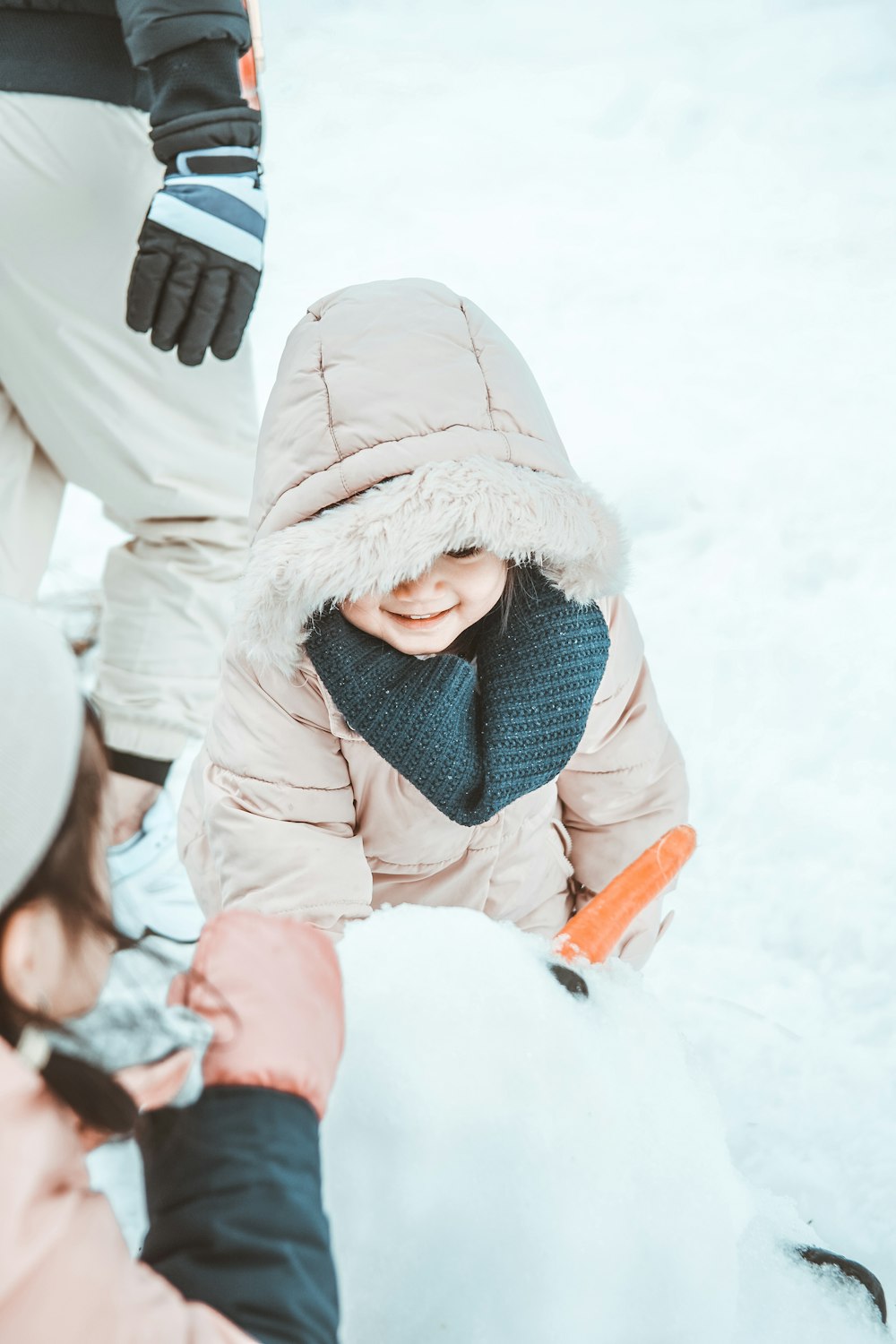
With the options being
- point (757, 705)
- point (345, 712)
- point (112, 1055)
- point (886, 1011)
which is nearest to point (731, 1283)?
point (112, 1055)

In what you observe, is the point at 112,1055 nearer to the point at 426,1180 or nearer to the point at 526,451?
the point at 426,1180

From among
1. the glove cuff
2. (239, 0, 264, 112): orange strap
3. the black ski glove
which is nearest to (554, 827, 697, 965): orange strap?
the black ski glove

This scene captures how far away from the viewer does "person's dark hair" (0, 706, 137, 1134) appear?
548 millimetres

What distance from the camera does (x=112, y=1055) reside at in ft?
1.95

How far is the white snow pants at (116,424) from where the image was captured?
4.23ft

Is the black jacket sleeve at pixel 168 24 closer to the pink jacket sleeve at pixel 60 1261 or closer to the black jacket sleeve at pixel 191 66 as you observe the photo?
the black jacket sleeve at pixel 191 66

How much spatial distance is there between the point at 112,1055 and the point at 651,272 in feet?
7.42

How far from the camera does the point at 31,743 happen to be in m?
0.53

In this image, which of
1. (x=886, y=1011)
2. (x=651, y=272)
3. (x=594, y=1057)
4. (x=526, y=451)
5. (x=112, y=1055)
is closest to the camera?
(x=112, y=1055)

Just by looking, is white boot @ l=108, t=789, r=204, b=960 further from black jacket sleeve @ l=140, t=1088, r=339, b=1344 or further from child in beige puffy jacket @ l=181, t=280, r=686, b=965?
black jacket sleeve @ l=140, t=1088, r=339, b=1344

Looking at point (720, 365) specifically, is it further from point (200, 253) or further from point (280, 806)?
point (280, 806)

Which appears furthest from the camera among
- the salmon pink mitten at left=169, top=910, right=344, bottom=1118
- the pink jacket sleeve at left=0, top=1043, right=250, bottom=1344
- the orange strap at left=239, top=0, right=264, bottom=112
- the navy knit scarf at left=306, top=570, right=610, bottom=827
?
the orange strap at left=239, top=0, right=264, bottom=112

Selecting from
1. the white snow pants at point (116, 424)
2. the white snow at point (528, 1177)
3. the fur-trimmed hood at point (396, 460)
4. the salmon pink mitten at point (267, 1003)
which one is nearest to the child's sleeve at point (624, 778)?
the fur-trimmed hood at point (396, 460)

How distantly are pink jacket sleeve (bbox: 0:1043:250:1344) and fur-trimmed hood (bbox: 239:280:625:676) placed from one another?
0.52 metres
